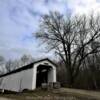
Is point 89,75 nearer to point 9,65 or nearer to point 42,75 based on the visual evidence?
point 42,75

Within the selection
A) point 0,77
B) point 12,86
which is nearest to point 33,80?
point 12,86

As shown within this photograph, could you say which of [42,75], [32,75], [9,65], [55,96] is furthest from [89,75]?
[9,65]

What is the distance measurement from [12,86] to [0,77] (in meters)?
9.55

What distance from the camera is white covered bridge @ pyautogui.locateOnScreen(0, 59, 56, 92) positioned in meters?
21.5

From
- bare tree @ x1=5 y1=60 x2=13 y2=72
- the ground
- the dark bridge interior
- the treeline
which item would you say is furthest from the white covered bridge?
bare tree @ x1=5 y1=60 x2=13 y2=72

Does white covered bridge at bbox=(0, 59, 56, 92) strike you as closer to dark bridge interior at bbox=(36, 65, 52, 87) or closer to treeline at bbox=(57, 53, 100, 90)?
dark bridge interior at bbox=(36, 65, 52, 87)

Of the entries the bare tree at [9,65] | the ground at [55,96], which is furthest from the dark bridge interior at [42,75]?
the bare tree at [9,65]

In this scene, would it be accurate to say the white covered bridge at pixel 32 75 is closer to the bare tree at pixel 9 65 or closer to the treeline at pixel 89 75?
the treeline at pixel 89 75

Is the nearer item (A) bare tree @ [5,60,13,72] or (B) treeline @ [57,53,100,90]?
(B) treeline @ [57,53,100,90]

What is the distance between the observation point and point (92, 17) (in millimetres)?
32562

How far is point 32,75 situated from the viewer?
21.3 metres

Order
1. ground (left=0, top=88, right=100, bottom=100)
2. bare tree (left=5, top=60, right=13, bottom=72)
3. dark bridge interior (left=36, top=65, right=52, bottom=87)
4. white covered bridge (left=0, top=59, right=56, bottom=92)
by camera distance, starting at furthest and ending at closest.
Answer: bare tree (left=5, top=60, right=13, bottom=72) → dark bridge interior (left=36, top=65, right=52, bottom=87) → white covered bridge (left=0, top=59, right=56, bottom=92) → ground (left=0, top=88, right=100, bottom=100)

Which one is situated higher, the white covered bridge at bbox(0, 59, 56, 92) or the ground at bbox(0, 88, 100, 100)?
the white covered bridge at bbox(0, 59, 56, 92)

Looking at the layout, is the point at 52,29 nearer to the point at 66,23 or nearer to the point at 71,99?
the point at 66,23
